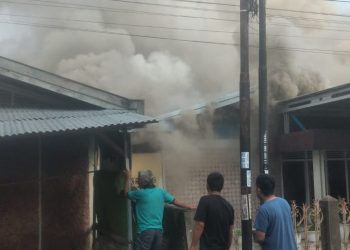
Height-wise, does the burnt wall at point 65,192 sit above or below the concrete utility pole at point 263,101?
below

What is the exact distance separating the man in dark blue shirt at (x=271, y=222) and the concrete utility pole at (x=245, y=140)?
8.25ft

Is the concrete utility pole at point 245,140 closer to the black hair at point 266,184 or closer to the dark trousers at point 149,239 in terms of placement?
the dark trousers at point 149,239

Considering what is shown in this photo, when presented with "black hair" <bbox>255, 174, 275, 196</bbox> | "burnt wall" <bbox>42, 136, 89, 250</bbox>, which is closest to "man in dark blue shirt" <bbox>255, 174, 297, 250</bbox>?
"black hair" <bbox>255, 174, 275, 196</bbox>

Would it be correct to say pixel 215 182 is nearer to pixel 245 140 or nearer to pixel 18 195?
pixel 245 140

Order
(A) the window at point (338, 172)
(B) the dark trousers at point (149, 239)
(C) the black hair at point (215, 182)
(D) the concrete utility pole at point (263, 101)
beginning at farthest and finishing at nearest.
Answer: (A) the window at point (338, 172) < (D) the concrete utility pole at point (263, 101) < (B) the dark trousers at point (149, 239) < (C) the black hair at point (215, 182)

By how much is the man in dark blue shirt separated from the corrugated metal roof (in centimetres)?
243

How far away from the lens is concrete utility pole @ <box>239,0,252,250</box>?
7.12 metres

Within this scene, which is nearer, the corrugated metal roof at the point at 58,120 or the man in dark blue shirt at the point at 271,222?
the man in dark blue shirt at the point at 271,222

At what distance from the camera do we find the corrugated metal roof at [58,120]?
6.08 m

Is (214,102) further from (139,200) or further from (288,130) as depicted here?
(139,200)

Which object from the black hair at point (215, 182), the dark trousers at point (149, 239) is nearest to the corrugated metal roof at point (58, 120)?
the dark trousers at point (149, 239)

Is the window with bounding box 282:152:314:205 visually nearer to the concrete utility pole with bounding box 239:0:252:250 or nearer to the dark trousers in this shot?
the concrete utility pole with bounding box 239:0:252:250

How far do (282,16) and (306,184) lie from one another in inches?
365

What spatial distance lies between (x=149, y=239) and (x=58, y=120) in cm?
231
